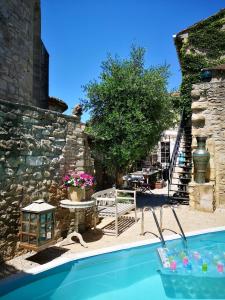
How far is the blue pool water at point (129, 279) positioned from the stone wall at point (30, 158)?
97cm

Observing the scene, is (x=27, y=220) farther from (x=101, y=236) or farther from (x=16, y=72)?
(x=16, y=72)

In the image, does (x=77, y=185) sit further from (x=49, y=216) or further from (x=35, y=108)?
(x=35, y=108)

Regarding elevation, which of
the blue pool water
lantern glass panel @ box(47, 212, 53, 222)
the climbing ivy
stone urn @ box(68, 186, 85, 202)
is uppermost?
the climbing ivy

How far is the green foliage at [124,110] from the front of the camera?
9.67m

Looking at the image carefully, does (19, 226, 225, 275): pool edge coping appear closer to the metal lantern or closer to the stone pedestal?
the metal lantern

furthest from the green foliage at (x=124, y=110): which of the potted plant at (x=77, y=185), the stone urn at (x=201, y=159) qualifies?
the potted plant at (x=77, y=185)

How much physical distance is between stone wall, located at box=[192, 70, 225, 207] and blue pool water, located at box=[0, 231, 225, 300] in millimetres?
4261

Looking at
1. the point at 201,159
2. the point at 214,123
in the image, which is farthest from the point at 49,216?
the point at 214,123

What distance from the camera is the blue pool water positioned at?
428 centimetres

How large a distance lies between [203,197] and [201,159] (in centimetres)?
130

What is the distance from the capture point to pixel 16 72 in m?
9.03

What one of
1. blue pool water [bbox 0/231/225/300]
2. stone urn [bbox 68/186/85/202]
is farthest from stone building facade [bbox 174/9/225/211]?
stone urn [bbox 68/186/85/202]

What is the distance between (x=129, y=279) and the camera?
4.93 meters

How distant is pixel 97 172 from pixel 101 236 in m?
4.65
